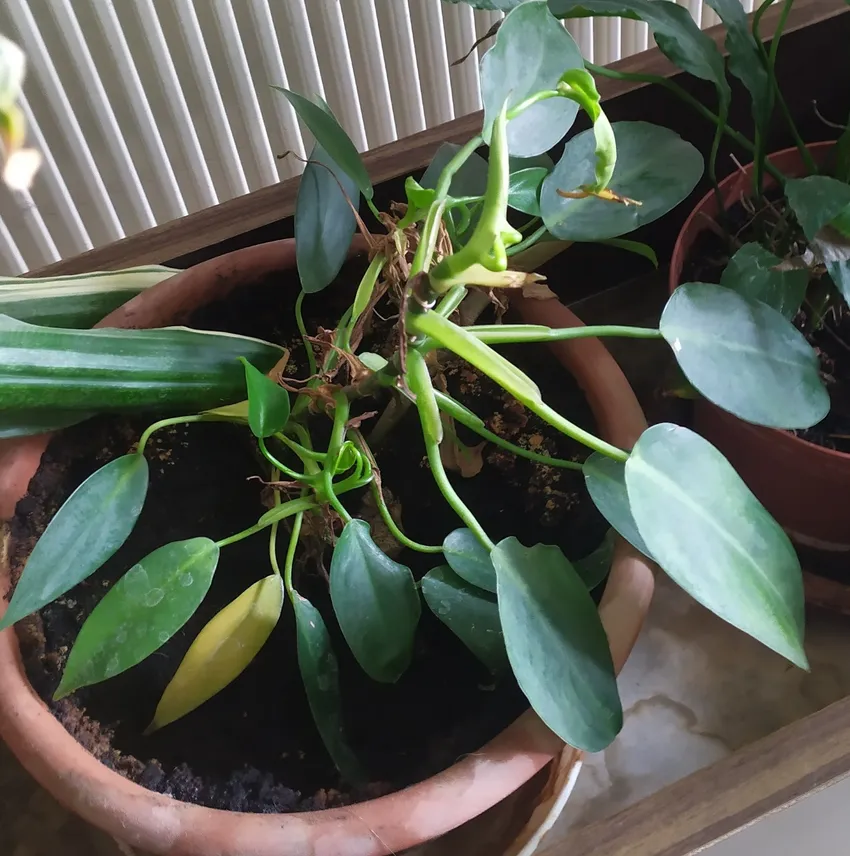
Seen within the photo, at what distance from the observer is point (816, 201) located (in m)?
0.48

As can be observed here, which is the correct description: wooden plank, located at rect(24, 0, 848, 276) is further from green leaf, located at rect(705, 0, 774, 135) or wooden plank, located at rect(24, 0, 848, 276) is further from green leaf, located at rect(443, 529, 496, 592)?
green leaf, located at rect(443, 529, 496, 592)

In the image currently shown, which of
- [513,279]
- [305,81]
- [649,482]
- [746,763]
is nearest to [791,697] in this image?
[746,763]

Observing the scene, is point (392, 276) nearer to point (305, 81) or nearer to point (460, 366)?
point (460, 366)

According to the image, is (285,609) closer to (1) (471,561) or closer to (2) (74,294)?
(1) (471,561)

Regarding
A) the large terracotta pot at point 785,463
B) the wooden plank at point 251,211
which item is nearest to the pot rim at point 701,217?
the large terracotta pot at point 785,463

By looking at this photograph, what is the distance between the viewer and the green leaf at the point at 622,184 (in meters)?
0.53

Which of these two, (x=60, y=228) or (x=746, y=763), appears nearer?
(x=746, y=763)

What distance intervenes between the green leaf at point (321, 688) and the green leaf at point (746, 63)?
1.54 feet

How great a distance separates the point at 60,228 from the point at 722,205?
653mm

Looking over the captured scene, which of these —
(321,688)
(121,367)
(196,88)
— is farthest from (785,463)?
(196,88)

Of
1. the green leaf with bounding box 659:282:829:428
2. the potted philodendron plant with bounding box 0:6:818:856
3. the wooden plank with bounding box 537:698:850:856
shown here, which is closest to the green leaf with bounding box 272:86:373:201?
the potted philodendron plant with bounding box 0:6:818:856

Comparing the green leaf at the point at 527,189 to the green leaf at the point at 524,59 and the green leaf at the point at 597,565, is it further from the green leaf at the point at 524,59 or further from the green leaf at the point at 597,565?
the green leaf at the point at 597,565

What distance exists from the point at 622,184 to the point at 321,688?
0.38 m

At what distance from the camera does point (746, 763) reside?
0.49 m
